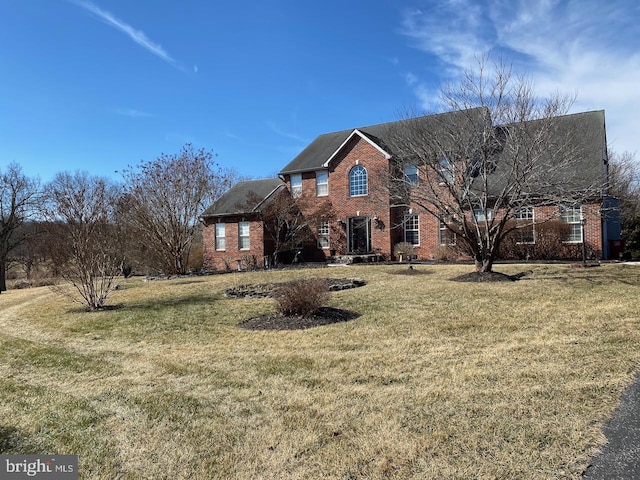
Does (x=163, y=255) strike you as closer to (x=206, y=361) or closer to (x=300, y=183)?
(x=300, y=183)

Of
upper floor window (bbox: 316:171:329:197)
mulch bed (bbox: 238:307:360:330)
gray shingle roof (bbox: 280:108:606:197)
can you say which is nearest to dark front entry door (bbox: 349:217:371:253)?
upper floor window (bbox: 316:171:329:197)

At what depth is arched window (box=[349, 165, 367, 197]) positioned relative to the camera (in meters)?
25.1

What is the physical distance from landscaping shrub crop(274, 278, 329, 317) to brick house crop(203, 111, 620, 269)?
11520 millimetres

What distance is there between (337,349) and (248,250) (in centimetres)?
2022

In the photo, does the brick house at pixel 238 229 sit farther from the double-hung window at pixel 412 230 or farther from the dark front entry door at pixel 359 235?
the double-hung window at pixel 412 230

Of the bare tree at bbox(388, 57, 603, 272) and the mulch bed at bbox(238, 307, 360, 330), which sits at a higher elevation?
the bare tree at bbox(388, 57, 603, 272)

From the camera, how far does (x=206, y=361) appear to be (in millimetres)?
6578

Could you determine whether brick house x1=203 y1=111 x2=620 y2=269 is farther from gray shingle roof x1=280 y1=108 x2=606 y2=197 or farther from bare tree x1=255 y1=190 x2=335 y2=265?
bare tree x1=255 y1=190 x2=335 y2=265

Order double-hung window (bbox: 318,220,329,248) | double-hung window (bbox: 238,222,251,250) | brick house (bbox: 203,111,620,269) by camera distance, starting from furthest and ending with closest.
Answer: double-hung window (bbox: 238,222,251,250) → double-hung window (bbox: 318,220,329,248) → brick house (bbox: 203,111,620,269)

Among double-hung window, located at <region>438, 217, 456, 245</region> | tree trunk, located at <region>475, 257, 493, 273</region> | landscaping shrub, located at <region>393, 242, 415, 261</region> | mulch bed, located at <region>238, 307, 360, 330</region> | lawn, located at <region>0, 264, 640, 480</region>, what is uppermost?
double-hung window, located at <region>438, 217, 456, 245</region>

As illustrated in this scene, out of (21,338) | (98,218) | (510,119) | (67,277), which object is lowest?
(21,338)

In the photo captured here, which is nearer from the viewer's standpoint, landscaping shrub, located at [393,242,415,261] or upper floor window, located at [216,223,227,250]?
landscaping shrub, located at [393,242,415,261]

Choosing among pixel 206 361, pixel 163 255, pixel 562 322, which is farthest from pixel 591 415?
pixel 163 255

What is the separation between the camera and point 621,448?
342 cm
